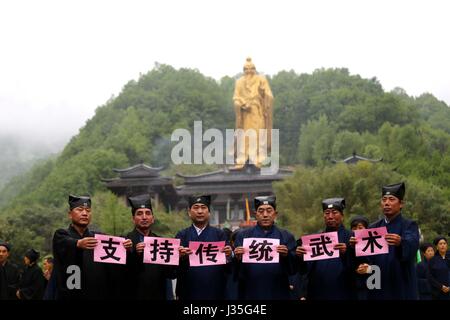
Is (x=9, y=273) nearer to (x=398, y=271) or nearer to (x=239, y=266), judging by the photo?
(x=239, y=266)

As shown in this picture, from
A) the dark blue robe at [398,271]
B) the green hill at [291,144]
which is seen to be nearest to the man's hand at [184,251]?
the dark blue robe at [398,271]

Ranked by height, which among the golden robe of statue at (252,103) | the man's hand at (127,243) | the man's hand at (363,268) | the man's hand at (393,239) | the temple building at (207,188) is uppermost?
the golden robe of statue at (252,103)

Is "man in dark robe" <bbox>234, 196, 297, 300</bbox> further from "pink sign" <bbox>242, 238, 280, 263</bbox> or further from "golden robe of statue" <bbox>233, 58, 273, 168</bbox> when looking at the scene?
"golden robe of statue" <bbox>233, 58, 273, 168</bbox>

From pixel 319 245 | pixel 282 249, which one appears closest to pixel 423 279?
pixel 319 245

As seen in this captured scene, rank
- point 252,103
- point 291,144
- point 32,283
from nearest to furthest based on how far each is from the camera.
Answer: point 32,283
point 252,103
point 291,144

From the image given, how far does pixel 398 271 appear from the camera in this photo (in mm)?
8797

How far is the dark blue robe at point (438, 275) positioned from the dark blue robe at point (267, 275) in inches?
140

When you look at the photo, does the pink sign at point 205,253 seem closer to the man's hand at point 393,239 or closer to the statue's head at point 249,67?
the man's hand at point 393,239

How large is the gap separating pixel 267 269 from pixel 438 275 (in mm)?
3883

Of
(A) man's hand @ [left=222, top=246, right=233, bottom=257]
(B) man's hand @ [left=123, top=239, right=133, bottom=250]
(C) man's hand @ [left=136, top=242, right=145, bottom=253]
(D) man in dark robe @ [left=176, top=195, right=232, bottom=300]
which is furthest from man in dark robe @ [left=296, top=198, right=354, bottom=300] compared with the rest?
(B) man's hand @ [left=123, top=239, right=133, bottom=250]

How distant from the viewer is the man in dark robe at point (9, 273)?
1059 centimetres
